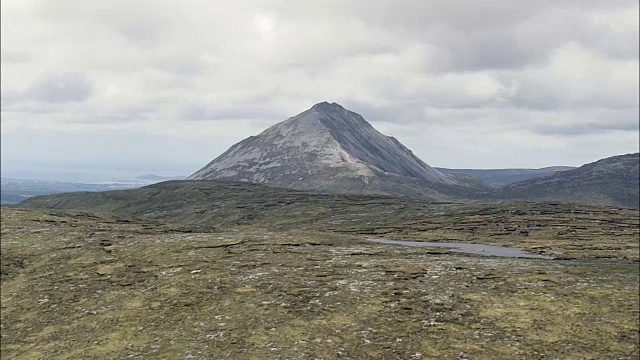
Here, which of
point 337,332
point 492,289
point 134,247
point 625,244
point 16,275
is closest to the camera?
point 337,332

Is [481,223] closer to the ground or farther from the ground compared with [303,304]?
farther from the ground

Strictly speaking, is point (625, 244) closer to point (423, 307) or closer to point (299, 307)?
point (423, 307)

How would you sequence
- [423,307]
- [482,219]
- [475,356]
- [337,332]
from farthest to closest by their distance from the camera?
1. [482,219]
2. [423,307]
3. [337,332]
4. [475,356]

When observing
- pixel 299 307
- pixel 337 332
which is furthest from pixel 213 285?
pixel 337 332

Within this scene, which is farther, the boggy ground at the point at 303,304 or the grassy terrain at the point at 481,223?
the grassy terrain at the point at 481,223

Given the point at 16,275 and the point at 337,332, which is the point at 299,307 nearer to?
the point at 337,332

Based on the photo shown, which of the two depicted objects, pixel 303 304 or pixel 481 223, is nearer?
pixel 303 304

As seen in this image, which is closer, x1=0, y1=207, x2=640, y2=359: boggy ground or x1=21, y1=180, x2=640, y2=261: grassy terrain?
x1=0, y1=207, x2=640, y2=359: boggy ground

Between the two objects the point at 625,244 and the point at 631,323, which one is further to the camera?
the point at 625,244
